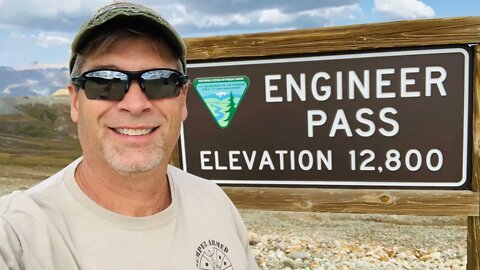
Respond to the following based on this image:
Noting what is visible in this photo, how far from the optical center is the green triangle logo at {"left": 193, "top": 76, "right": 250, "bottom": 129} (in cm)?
287

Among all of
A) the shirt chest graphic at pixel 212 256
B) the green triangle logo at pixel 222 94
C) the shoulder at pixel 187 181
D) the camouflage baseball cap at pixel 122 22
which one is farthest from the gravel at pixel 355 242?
the camouflage baseball cap at pixel 122 22

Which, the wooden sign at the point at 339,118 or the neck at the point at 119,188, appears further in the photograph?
the wooden sign at the point at 339,118

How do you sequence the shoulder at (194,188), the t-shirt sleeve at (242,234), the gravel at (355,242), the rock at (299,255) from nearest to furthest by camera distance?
1. the shoulder at (194,188)
2. the t-shirt sleeve at (242,234)
3. the gravel at (355,242)
4. the rock at (299,255)

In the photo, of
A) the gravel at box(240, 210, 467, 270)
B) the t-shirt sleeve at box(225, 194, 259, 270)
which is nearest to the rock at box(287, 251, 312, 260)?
the gravel at box(240, 210, 467, 270)

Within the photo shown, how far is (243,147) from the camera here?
2.91 meters

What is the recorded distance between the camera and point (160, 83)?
1429mm

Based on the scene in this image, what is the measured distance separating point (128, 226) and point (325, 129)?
1.62m

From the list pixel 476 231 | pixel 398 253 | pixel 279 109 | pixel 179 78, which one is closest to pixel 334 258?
pixel 398 253

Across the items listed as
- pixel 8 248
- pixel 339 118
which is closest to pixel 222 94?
pixel 339 118

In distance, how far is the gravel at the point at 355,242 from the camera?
4.23 meters

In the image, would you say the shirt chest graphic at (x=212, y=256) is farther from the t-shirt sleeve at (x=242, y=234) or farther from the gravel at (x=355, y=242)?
the gravel at (x=355, y=242)

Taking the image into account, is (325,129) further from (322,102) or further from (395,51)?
(395,51)

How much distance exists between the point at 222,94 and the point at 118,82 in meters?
1.55

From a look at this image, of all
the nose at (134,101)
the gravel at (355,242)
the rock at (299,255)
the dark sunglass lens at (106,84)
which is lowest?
the gravel at (355,242)
